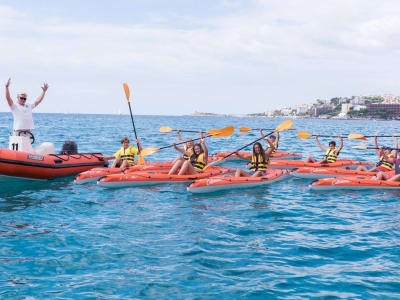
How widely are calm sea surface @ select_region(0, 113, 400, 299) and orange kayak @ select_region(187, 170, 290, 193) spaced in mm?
414

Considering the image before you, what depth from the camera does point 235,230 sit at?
769cm

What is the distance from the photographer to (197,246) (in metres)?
6.73

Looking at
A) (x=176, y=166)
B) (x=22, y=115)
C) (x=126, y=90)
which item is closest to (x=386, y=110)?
(x=126, y=90)

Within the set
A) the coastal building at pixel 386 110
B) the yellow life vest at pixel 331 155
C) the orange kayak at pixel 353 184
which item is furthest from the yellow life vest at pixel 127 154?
the coastal building at pixel 386 110

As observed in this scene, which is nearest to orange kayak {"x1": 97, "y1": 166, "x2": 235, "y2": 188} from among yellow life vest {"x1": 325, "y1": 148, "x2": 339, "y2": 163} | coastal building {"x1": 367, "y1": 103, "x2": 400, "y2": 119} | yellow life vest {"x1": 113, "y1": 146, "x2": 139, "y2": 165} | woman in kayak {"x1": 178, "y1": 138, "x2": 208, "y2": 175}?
woman in kayak {"x1": 178, "y1": 138, "x2": 208, "y2": 175}

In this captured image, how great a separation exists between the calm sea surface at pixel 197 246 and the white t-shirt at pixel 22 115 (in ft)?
6.02

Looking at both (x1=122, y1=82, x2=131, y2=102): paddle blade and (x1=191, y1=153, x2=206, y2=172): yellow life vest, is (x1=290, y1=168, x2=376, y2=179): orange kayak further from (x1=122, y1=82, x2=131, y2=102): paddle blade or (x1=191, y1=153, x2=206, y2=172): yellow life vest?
(x1=122, y1=82, x2=131, y2=102): paddle blade

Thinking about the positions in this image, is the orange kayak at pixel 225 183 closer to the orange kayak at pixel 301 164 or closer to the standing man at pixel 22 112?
the orange kayak at pixel 301 164

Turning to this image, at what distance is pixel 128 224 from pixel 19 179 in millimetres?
5491

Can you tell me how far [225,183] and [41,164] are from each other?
530cm

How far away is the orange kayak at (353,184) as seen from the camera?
1148cm

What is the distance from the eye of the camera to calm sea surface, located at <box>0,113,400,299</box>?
17.3 ft

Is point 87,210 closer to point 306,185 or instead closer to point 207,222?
point 207,222

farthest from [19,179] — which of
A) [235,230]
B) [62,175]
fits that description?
[235,230]
